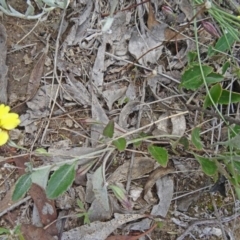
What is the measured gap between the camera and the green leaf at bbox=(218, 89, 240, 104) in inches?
59.0

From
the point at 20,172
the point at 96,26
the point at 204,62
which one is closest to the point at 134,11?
the point at 96,26

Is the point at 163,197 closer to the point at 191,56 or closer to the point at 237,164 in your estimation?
the point at 237,164

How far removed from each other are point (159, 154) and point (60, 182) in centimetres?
31

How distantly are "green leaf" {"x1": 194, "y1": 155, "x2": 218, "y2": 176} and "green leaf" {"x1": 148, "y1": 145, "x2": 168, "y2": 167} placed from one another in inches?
3.9

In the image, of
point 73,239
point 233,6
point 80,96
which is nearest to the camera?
point 73,239

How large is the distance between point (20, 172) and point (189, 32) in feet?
2.45

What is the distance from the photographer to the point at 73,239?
4.88ft

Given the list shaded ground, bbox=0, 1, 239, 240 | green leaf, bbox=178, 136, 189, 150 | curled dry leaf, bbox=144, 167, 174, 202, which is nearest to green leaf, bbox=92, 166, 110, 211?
shaded ground, bbox=0, 1, 239, 240

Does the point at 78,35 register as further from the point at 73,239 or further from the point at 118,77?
the point at 73,239

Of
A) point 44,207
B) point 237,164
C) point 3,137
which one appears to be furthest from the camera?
point 44,207

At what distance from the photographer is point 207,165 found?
144 cm

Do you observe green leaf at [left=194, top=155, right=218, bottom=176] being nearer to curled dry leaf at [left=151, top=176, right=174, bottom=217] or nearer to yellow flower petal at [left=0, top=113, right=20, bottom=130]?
curled dry leaf at [left=151, top=176, right=174, bottom=217]

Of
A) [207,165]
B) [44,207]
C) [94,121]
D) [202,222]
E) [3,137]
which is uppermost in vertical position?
[3,137]

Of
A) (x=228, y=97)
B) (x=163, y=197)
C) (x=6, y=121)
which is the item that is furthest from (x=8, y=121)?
(x=228, y=97)
